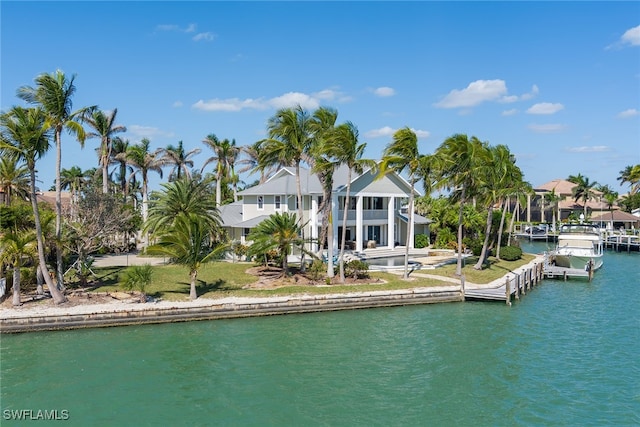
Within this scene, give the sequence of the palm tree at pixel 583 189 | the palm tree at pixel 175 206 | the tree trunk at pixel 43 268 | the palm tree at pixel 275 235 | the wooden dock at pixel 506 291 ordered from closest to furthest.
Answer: the tree trunk at pixel 43 268 → the wooden dock at pixel 506 291 → the palm tree at pixel 275 235 → the palm tree at pixel 175 206 → the palm tree at pixel 583 189

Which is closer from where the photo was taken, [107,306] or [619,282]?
[107,306]

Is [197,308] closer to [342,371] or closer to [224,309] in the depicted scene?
[224,309]

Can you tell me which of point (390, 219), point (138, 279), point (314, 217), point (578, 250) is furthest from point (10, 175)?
point (578, 250)

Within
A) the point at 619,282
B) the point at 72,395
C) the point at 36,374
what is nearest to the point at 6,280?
the point at 36,374

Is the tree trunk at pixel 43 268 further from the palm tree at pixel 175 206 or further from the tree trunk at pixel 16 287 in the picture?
the palm tree at pixel 175 206

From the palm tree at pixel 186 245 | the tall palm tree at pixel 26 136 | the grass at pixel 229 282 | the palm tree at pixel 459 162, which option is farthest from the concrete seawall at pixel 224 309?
the palm tree at pixel 459 162

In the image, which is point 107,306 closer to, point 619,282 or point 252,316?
point 252,316

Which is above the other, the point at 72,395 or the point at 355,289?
the point at 355,289
